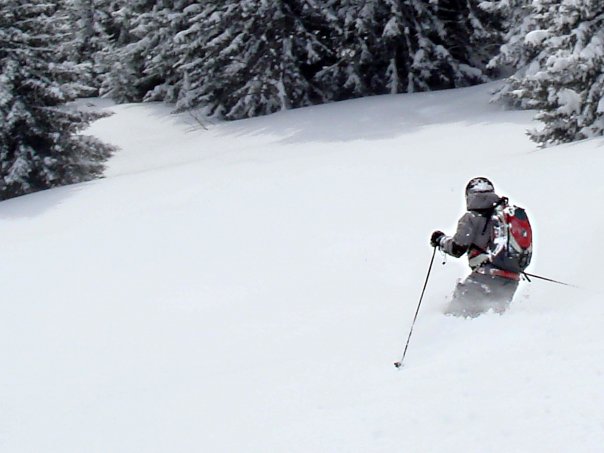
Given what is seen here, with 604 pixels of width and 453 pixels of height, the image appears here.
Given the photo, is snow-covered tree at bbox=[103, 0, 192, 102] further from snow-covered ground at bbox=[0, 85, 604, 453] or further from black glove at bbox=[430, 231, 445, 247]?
black glove at bbox=[430, 231, 445, 247]

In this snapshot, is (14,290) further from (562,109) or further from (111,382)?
(562,109)

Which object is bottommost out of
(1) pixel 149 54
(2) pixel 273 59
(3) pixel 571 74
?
(3) pixel 571 74

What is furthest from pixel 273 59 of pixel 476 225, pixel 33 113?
pixel 476 225

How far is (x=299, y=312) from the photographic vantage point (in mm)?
8406

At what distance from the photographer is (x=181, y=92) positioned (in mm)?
27562

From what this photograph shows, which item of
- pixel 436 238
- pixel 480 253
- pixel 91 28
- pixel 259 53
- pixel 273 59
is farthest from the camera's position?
pixel 91 28

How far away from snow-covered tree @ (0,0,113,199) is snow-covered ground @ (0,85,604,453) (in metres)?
2.71

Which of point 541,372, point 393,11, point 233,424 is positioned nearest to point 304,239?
point 233,424

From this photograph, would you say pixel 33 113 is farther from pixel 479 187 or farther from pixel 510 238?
pixel 510 238

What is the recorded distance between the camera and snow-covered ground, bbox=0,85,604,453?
512 centimetres

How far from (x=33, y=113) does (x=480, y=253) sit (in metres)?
16.0

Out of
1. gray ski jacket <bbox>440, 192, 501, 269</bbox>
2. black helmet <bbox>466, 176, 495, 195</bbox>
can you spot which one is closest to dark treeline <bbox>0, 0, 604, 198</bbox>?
black helmet <bbox>466, 176, 495, 195</bbox>

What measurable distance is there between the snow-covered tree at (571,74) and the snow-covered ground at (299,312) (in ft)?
3.18

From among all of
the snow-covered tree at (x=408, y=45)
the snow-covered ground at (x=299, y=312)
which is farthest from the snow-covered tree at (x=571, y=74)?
the snow-covered tree at (x=408, y=45)
